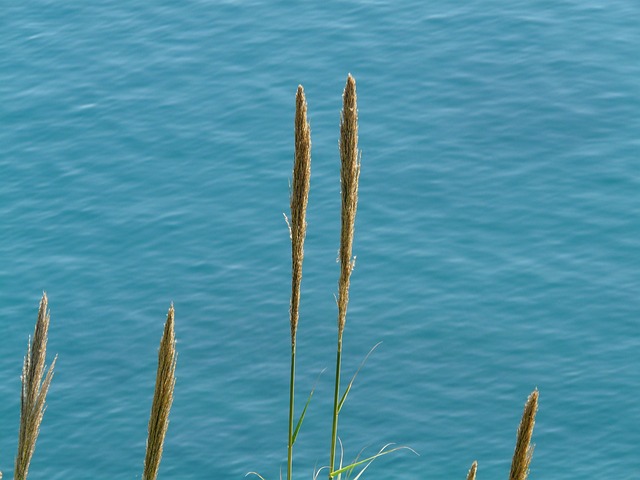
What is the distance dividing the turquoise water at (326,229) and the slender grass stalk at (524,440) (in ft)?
29.9

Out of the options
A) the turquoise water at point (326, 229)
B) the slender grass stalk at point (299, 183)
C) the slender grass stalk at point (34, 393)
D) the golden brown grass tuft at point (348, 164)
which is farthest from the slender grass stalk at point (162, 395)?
the turquoise water at point (326, 229)

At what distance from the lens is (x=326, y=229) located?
16344 mm

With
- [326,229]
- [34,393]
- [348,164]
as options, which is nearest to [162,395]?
[34,393]

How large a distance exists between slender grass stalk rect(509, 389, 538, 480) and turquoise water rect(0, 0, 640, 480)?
359 inches

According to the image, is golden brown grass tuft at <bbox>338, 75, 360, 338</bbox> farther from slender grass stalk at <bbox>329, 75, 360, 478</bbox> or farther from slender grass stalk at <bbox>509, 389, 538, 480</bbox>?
slender grass stalk at <bbox>509, 389, 538, 480</bbox>

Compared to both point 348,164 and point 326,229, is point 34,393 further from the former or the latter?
point 326,229

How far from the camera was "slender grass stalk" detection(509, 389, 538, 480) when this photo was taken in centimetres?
359

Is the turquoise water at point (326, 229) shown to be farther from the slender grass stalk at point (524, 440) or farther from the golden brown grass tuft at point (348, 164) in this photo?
the slender grass stalk at point (524, 440)

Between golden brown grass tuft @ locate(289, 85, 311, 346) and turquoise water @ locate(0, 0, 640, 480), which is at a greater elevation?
golden brown grass tuft @ locate(289, 85, 311, 346)

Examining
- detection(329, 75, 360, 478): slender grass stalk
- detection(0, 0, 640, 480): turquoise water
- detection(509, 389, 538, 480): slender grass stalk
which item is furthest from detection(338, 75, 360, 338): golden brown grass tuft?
detection(0, 0, 640, 480): turquoise water

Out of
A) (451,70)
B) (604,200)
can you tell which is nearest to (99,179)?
(451,70)

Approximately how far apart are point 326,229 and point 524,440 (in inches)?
502

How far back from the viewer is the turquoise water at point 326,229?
13.6 m

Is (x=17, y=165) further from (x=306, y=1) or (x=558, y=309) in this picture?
(x=558, y=309)
